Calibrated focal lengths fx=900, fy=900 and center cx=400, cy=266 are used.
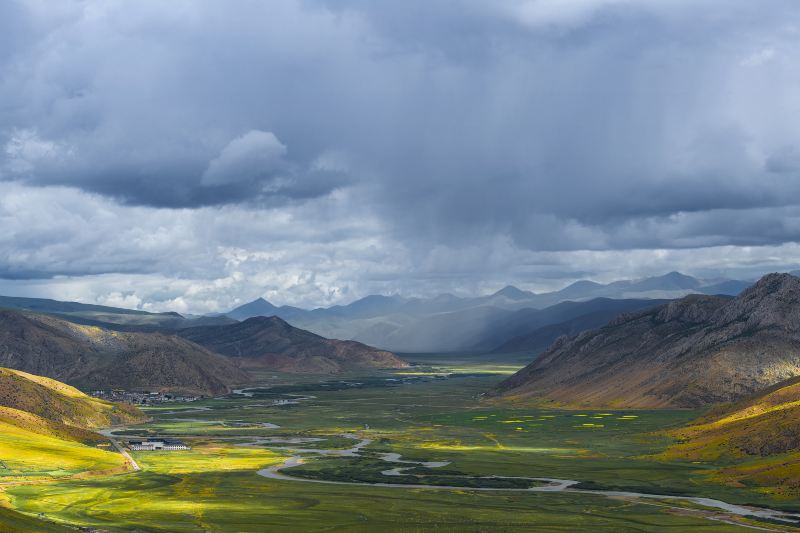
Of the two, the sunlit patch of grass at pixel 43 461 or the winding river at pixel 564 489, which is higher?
the sunlit patch of grass at pixel 43 461

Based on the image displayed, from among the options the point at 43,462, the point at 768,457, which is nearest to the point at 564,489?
the point at 768,457

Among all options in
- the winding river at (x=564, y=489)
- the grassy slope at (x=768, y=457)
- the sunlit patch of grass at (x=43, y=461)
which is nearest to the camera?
the winding river at (x=564, y=489)

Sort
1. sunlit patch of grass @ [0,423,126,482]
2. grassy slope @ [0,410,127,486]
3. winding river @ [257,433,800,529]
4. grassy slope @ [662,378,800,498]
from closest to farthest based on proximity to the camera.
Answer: winding river @ [257,433,800,529], grassy slope @ [662,378,800,498], grassy slope @ [0,410,127,486], sunlit patch of grass @ [0,423,126,482]

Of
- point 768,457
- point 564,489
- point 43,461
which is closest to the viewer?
point 564,489

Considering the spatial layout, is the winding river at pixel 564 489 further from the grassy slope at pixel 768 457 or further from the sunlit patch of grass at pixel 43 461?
the sunlit patch of grass at pixel 43 461

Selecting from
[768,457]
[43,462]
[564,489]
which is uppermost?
[43,462]

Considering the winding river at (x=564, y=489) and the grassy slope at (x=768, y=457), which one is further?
the grassy slope at (x=768, y=457)

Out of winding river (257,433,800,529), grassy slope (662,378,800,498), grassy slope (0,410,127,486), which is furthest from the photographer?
grassy slope (0,410,127,486)

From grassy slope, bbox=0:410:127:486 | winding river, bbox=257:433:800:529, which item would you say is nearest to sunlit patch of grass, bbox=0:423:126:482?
grassy slope, bbox=0:410:127:486

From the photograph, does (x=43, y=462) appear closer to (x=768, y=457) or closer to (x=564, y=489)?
(x=564, y=489)

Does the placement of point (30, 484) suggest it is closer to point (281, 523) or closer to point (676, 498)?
point (281, 523)

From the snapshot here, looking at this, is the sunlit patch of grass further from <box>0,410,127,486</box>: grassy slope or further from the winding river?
the winding river

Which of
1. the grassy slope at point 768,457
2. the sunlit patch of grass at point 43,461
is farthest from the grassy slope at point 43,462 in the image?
the grassy slope at point 768,457
